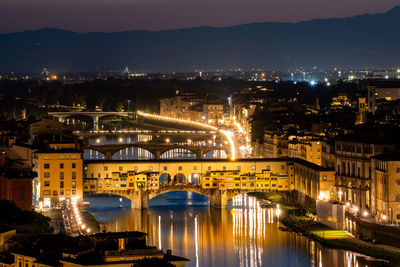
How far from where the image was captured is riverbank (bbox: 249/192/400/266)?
2428 cm

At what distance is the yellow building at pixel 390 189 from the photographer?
2678 centimetres

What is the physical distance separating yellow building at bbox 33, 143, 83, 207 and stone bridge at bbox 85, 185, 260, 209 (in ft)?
2.80

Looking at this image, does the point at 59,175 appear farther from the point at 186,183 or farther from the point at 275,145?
the point at 275,145

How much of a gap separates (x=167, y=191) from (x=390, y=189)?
7.96m

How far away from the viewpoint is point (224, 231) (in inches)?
1109

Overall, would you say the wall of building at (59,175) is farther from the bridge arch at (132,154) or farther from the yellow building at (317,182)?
the bridge arch at (132,154)

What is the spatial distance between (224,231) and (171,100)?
2191 inches

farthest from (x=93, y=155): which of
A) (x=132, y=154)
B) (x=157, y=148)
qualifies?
(x=157, y=148)

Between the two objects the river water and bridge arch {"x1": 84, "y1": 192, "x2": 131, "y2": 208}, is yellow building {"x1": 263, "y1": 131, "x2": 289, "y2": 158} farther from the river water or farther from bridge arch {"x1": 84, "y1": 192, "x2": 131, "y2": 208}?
bridge arch {"x1": 84, "y1": 192, "x2": 131, "y2": 208}

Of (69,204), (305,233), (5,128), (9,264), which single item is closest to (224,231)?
(305,233)

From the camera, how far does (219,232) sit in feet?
92.0

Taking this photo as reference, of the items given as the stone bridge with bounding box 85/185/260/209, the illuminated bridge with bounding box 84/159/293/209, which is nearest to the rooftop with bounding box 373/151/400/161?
the illuminated bridge with bounding box 84/159/293/209

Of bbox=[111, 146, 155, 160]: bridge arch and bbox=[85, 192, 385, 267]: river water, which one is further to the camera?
bbox=[111, 146, 155, 160]: bridge arch

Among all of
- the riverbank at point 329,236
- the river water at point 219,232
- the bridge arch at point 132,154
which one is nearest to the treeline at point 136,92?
the bridge arch at point 132,154
